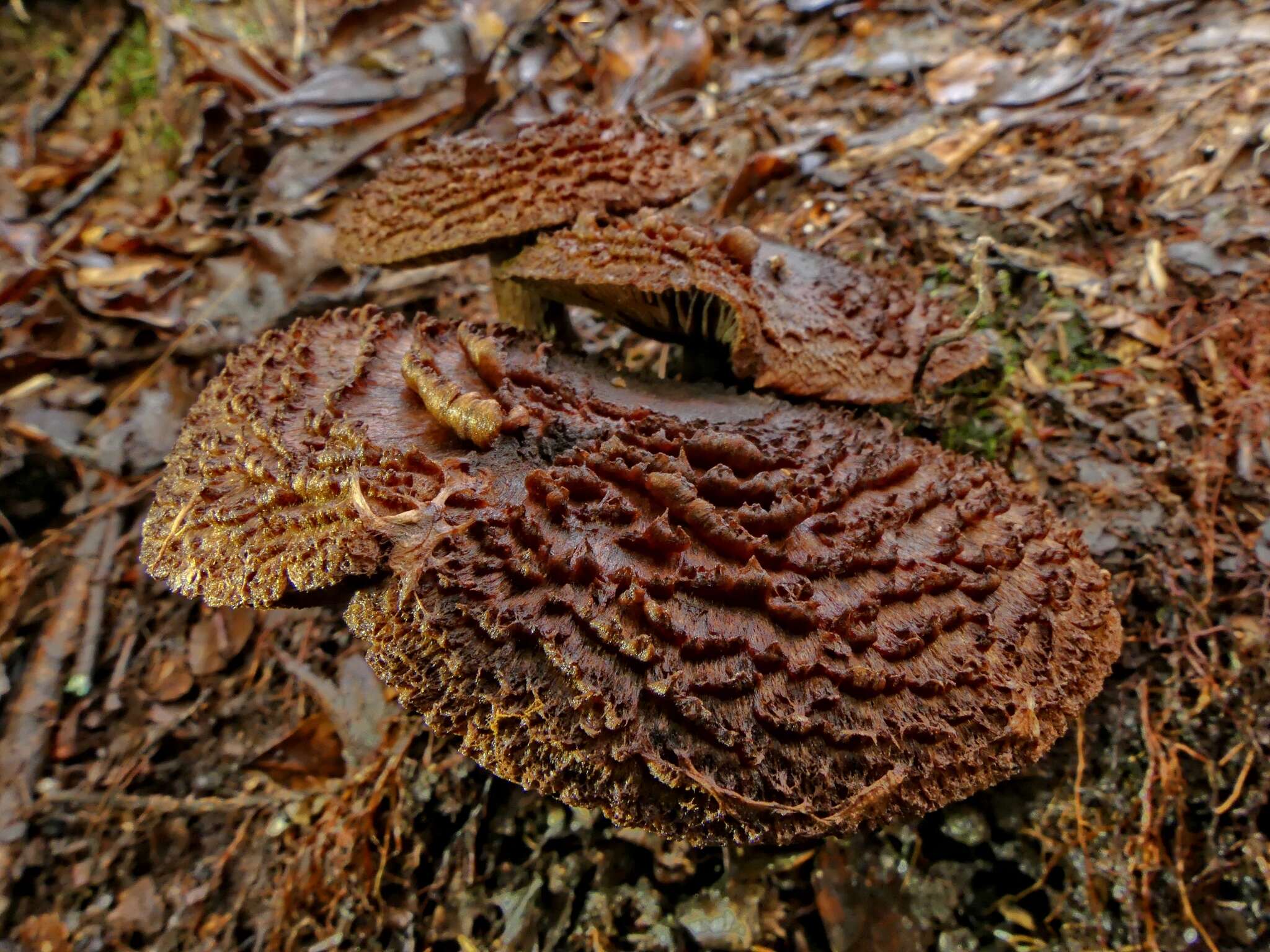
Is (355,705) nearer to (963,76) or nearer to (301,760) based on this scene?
(301,760)

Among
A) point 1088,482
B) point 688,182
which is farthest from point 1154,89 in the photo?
point 688,182

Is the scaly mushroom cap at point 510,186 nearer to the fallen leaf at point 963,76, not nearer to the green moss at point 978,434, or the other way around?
the green moss at point 978,434

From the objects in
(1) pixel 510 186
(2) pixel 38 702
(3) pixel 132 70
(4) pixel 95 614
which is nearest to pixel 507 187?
(1) pixel 510 186

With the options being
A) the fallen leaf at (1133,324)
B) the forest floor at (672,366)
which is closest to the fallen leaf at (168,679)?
the forest floor at (672,366)

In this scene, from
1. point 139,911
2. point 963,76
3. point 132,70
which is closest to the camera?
point 139,911

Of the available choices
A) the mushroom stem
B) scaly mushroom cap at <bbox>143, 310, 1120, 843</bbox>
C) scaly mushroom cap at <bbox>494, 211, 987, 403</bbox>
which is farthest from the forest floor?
scaly mushroom cap at <bbox>143, 310, 1120, 843</bbox>

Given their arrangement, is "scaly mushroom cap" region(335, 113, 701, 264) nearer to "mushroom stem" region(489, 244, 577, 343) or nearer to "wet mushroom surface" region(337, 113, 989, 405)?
"wet mushroom surface" region(337, 113, 989, 405)

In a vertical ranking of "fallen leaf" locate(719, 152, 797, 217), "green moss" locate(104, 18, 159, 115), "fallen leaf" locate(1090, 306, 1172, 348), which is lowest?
"fallen leaf" locate(1090, 306, 1172, 348)
